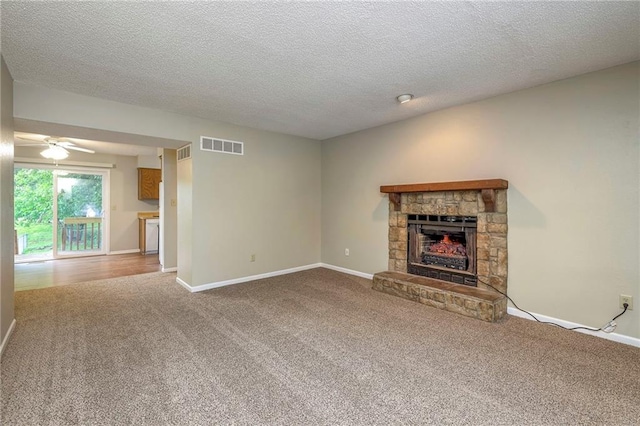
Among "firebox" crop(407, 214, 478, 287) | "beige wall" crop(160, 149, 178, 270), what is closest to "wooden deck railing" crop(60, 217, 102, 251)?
"beige wall" crop(160, 149, 178, 270)

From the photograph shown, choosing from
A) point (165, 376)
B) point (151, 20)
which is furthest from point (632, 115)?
point (165, 376)

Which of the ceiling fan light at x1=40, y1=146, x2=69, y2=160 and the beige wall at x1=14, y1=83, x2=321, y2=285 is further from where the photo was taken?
the ceiling fan light at x1=40, y1=146, x2=69, y2=160

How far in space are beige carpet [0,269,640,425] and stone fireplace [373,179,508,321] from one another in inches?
9.3

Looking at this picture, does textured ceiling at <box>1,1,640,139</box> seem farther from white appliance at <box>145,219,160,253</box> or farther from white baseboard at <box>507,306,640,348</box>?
white appliance at <box>145,219,160,253</box>

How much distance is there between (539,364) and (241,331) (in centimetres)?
252

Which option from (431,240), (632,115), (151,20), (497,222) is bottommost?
(431,240)

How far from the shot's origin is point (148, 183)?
299 inches

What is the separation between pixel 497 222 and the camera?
132 inches

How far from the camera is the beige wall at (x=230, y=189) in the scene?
11.0 ft

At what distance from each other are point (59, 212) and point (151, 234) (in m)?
1.94

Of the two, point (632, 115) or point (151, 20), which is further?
point (632, 115)

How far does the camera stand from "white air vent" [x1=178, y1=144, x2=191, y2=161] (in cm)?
423

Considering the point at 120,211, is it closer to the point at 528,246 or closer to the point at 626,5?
the point at 528,246

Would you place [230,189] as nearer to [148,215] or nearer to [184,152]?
[184,152]
